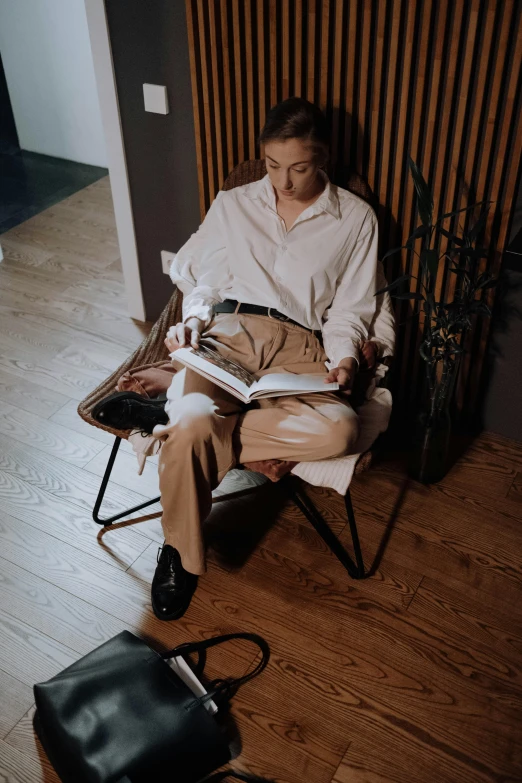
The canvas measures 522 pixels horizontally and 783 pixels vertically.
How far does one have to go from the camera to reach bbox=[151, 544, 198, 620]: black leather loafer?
199 cm

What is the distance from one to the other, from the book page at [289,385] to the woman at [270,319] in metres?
0.08

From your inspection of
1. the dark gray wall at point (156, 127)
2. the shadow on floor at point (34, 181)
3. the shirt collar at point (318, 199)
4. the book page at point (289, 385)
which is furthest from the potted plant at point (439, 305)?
the shadow on floor at point (34, 181)

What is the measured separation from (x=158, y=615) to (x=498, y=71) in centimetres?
169

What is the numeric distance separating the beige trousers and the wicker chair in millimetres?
Answer: 144

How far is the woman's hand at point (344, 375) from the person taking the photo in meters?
1.95

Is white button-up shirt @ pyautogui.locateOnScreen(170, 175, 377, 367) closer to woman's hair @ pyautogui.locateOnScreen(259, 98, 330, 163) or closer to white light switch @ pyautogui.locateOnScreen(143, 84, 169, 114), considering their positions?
woman's hair @ pyautogui.locateOnScreen(259, 98, 330, 163)

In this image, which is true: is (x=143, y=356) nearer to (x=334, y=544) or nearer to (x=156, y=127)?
(x=334, y=544)

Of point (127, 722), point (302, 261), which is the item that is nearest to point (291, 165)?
point (302, 261)

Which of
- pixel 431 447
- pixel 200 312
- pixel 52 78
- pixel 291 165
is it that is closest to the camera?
pixel 291 165

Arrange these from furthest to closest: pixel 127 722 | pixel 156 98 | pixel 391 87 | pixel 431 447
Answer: pixel 156 98
pixel 431 447
pixel 391 87
pixel 127 722

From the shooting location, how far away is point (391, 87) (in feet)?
6.73

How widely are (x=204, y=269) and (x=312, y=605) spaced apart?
1.03 m

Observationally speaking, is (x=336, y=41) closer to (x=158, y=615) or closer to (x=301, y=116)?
(x=301, y=116)

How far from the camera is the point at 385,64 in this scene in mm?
2059
